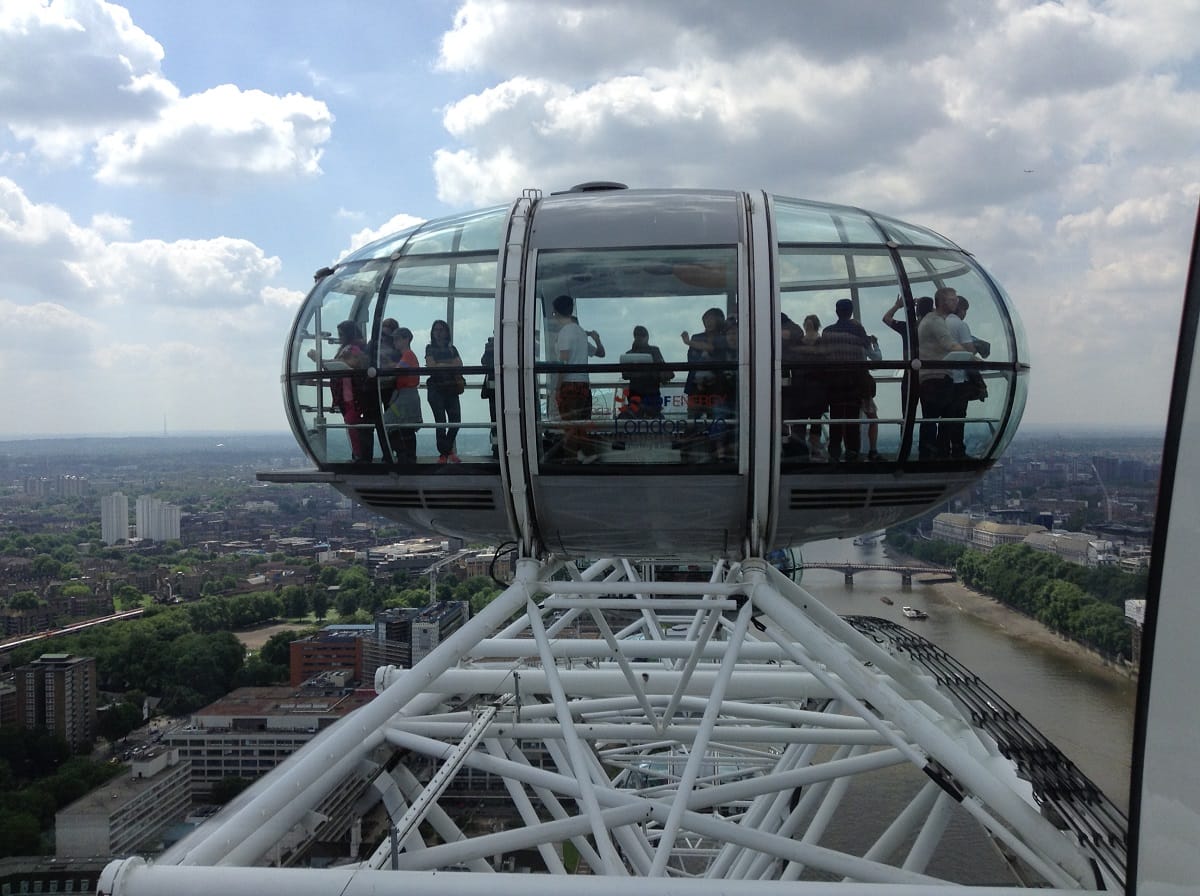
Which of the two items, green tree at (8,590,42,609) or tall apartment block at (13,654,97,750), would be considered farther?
green tree at (8,590,42,609)

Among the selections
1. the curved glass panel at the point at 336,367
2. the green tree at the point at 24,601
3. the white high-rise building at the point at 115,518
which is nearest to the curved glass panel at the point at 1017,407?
the curved glass panel at the point at 336,367

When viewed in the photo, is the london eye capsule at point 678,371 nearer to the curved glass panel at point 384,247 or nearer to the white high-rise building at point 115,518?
the curved glass panel at point 384,247

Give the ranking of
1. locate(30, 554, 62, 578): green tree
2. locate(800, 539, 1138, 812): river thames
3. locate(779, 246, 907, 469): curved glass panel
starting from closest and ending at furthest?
locate(779, 246, 907, 469): curved glass panel → locate(800, 539, 1138, 812): river thames → locate(30, 554, 62, 578): green tree

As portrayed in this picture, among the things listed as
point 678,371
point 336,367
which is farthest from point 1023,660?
point 336,367

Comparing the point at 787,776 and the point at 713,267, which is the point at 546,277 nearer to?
the point at 713,267

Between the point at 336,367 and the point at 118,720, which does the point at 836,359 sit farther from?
the point at 118,720

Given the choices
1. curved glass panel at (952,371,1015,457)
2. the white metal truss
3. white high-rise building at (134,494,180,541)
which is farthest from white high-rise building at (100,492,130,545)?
curved glass panel at (952,371,1015,457)

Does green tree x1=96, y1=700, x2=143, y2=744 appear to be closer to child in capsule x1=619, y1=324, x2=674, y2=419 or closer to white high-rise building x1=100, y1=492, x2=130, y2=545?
child in capsule x1=619, y1=324, x2=674, y2=419

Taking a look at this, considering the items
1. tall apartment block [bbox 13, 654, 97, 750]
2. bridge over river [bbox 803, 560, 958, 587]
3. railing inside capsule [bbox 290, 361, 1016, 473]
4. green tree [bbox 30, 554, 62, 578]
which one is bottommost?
tall apartment block [bbox 13, 654, 97, 750]
